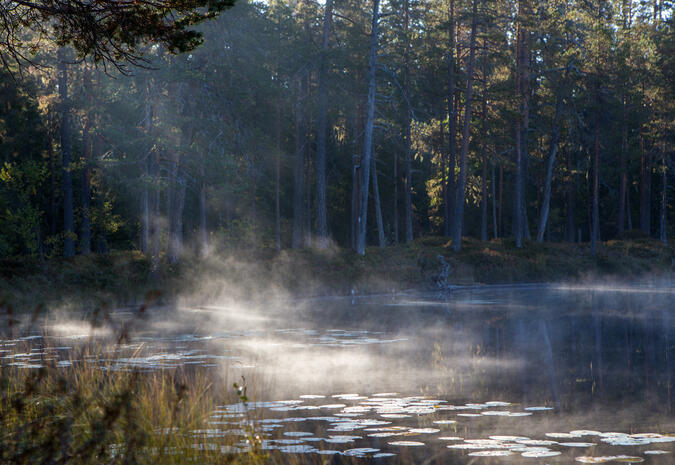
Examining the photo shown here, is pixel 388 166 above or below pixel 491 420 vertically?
above

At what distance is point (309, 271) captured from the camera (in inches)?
1389

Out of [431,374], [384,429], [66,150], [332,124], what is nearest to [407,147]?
[332,124]

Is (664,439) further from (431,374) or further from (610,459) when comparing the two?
(431,374)

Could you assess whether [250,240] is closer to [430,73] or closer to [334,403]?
[430,73]

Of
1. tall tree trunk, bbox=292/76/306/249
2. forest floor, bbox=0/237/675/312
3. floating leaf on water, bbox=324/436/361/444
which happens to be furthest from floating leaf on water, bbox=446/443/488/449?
tall tree trunk, bbox=292/76/306/249

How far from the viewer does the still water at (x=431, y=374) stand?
7.90 meters

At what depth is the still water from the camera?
790 centimetres

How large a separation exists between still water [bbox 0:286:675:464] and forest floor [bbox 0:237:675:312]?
358cm

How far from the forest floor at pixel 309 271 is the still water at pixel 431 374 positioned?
358 centimetres

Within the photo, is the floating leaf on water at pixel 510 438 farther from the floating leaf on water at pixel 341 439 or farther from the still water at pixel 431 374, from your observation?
the floating leaf on water at pixel 341 439

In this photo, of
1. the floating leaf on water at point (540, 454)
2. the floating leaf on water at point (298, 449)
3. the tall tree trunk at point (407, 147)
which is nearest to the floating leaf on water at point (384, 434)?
the floating leaf on water at point (298, 449)

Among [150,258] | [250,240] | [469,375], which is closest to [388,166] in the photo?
[250,240]

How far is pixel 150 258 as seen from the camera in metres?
32.4

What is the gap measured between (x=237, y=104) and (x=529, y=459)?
31126 millimetres
